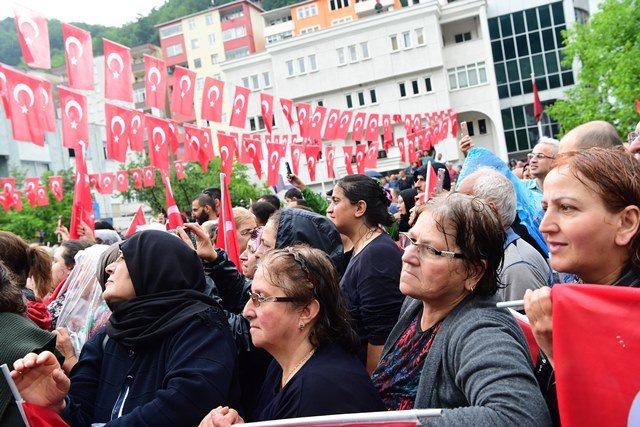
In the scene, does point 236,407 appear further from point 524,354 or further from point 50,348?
point 524,354

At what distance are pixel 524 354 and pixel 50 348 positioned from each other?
1914 mm

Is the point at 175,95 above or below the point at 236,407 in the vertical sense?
above

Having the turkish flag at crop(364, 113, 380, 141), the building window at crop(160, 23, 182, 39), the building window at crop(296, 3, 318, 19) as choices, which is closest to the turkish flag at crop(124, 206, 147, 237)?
the turkish flag at crop(364, 113, 380, 141)

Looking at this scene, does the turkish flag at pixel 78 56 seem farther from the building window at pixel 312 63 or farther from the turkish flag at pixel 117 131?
the building window at pixel 312 63

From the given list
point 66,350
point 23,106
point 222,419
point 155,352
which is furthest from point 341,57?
point 222,419

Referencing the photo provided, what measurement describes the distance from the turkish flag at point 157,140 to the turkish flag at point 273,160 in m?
3.45

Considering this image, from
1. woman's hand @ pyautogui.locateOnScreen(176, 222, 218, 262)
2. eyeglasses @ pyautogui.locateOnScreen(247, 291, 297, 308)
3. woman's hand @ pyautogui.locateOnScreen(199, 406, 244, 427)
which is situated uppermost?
woman's hand @ pyautogui.locateOnScreen(176, 222, 218, 262)

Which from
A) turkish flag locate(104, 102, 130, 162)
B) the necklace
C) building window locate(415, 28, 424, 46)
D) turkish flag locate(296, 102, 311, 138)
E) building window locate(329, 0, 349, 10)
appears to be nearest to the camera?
the necklace

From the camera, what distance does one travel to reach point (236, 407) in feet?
9.59

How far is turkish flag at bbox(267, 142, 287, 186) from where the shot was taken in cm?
1312

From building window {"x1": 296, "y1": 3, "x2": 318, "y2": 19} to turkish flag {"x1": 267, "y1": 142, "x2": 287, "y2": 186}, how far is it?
1973 inches

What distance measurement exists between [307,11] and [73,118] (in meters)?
55.4

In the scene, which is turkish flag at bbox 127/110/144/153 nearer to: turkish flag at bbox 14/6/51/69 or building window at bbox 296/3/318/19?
turkish flag at bbox 14/6/51/69

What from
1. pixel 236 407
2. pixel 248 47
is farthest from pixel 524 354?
pixel 248 47
